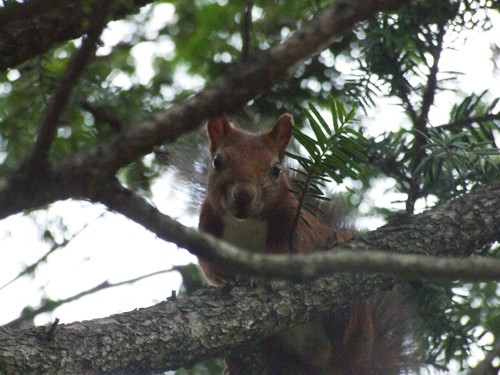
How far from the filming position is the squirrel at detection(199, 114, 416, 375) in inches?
129

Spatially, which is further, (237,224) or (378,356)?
(378,356)

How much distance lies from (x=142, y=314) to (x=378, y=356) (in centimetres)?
149

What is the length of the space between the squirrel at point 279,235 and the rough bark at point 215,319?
38 centimetres

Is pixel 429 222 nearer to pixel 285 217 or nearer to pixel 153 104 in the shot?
pixel 285 217

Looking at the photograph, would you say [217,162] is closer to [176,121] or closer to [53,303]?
[53,303]

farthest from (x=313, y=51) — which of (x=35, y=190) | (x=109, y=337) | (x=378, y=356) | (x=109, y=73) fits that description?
(x=378, y=356)

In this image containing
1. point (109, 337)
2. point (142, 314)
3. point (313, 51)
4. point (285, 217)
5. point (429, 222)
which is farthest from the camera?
point (285, 217)

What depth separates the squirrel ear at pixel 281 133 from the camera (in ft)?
10.5

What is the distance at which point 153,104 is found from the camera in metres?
3.27

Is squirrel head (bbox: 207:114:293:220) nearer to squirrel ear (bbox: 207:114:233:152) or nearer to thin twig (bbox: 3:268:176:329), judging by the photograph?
squirrel ear (bbox: 207:114:233:152)

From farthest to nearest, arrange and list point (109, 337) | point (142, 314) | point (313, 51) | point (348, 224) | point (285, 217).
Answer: point (348, 224) < point (285, 217) < point (142, 314) < point (109, 337) < point (313, 51)

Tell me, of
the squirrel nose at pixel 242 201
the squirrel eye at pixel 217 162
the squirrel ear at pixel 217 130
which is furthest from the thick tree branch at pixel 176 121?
the squirrel ear at pixel 217 130

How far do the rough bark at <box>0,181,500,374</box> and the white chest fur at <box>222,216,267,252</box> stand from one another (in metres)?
0.53

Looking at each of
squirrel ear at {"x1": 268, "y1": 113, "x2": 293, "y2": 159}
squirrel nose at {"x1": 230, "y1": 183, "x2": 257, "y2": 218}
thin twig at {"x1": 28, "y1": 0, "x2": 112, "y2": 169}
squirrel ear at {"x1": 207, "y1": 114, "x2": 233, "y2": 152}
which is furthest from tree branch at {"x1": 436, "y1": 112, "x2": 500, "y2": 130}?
thin twig at {"x1": 28, "y1": 0, "x2": 112, "y2": 169}
